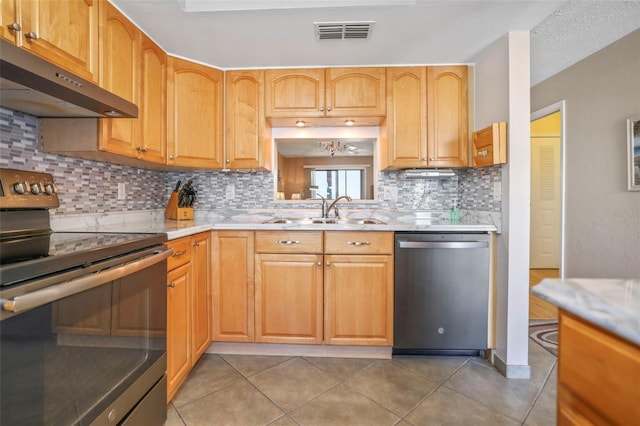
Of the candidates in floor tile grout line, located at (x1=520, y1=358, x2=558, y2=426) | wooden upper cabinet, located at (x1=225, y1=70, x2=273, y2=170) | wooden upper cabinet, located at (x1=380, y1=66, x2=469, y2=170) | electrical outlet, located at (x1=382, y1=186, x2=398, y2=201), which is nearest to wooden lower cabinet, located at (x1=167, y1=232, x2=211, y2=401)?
wooden upper cabinet, located at (x1=225, y1=70, x2=273, y2=170)

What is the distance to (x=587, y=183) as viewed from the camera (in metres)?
2.56

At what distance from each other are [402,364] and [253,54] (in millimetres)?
2408

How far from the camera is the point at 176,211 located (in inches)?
91.3

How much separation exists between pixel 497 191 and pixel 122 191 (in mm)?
2607

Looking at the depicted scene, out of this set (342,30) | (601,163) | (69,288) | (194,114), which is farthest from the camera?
(601,163)

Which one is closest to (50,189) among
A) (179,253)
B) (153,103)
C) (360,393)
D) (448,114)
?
(179,253)

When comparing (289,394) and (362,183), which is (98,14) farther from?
(289,394)

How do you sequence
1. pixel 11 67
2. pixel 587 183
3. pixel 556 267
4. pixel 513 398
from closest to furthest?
1. pixel 11 67
2. pixel 513 398
3. pixel 587 183
4. pixel 556 267

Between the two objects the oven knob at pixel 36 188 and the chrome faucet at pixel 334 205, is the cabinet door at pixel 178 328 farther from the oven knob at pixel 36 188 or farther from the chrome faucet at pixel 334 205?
the chrome faucet at pixel 334 205

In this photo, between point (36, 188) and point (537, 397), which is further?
point (537, 397)

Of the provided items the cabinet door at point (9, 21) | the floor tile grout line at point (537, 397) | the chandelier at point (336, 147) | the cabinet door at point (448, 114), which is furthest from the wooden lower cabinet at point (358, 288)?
the cabinet door at point (9, 21)

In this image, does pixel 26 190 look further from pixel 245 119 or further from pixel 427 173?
pixel 427 173

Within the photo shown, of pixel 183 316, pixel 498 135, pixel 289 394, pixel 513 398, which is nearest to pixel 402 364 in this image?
pixel 513 398

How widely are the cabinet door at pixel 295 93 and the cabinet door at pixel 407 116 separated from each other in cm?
54
